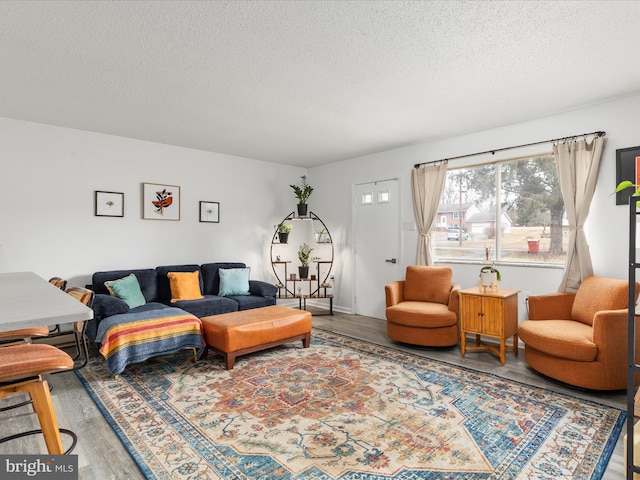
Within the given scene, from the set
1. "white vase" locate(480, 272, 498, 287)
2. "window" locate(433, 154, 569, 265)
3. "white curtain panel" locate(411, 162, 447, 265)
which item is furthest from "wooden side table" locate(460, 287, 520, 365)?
"white curtain panel" locate(411, 162, 447, 265)

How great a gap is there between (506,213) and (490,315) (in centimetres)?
136

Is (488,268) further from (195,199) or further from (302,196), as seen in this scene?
(195,199)

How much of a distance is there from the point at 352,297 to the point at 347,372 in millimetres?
2690

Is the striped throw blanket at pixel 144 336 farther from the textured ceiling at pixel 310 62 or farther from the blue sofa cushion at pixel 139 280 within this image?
the textured ceiling at pixel 310 62

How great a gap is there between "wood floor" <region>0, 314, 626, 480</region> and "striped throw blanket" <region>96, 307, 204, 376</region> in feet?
1.12

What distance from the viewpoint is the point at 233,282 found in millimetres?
5242

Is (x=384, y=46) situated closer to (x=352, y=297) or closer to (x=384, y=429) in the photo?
(x=384, y=429)

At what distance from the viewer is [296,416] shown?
2.60m

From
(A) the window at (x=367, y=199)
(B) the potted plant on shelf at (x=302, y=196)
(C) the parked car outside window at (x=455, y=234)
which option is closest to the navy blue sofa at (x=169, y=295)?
(B) the potted plant on shelf at (x=302, y=196)

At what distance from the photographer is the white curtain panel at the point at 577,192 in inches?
142

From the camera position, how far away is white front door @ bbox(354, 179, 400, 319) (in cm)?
547

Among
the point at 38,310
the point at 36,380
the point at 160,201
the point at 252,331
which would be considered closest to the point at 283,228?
the point at 160,201

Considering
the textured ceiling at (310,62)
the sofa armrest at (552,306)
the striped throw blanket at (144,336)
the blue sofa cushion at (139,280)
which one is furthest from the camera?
the blue sofa cushion at (139,280)

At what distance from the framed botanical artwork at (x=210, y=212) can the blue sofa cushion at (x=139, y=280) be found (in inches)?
44.5
